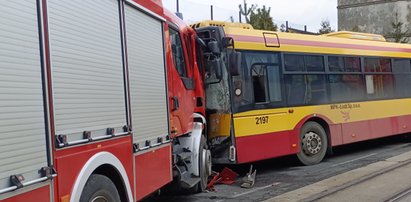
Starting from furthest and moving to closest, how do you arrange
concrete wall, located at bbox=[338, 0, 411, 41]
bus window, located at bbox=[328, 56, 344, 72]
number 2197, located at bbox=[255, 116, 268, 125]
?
concrete wall, located at bbox=[338, 0, 411, 41], bus window, located at bbox=[328, 56, 344, 72], number 2197, located at bbox=[255, 116, 268, 125]

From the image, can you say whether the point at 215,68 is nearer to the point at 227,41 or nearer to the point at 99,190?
the point at 227,41

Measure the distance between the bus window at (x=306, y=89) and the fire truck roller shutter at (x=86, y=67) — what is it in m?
5.98

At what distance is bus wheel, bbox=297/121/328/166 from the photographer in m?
10.4

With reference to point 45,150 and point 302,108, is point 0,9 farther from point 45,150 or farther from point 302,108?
point 302,108

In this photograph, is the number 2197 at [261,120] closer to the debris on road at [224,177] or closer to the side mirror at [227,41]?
the debris on road at [224,177]

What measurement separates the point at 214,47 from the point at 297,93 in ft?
8.62

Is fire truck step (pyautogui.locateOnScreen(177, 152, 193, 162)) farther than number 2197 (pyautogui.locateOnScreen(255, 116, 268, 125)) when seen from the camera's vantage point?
No

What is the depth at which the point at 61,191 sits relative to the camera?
351 centimetres

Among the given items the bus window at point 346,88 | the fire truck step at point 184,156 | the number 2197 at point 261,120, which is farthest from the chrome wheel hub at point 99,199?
the bus window at point 346,88

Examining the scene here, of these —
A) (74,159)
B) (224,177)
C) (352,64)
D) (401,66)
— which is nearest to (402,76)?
(401,66)

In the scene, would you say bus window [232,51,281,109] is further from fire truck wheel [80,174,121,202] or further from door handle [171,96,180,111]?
fire truck wheel [80,174,121,202]

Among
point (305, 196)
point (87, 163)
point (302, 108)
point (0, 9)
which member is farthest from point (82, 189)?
point (302, 108)

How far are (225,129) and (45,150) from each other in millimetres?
5792

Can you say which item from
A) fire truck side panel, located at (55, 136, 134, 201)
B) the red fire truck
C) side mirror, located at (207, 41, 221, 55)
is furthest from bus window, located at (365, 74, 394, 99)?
fire truck side panel, located at (55, 136, 134, 201)
